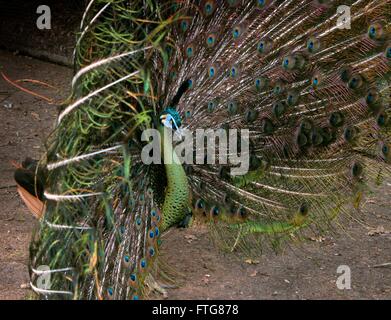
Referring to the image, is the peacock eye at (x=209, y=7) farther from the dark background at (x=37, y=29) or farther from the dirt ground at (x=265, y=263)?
the dark background at (x=37, y=29)

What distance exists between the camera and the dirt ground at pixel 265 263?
4363 mm

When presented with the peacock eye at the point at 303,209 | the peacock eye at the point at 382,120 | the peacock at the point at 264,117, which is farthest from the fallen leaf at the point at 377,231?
the peacock eye at the point at 382,120

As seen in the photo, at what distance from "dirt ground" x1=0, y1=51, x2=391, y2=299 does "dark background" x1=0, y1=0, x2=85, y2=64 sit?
3.79 metres

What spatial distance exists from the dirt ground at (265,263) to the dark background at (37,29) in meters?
3.79

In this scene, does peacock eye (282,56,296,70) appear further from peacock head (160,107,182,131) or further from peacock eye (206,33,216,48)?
peacock head (160,107,182,131)

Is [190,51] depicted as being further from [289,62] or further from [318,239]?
[318,239]

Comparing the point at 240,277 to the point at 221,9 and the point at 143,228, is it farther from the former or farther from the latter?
the point at 221,9

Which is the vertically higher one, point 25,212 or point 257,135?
point 257,135

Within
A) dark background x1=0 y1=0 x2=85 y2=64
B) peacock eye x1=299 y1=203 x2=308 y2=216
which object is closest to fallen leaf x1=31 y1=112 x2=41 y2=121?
dark background x1=0 y1=0 x2=85 y2=64

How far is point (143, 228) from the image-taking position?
3.84 metres

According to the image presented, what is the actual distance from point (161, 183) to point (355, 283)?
57.7 inches

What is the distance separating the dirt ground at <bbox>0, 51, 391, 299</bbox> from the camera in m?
4.36

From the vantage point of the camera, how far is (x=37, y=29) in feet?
32.3

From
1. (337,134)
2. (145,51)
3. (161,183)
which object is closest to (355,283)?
(337,134)
